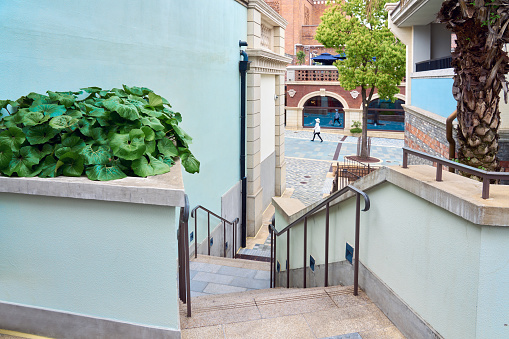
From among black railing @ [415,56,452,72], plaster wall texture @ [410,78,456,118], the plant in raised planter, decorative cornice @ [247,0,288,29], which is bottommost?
the plant in raised planter

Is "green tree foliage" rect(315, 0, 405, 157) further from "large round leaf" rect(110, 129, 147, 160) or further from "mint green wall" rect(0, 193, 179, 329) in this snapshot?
"mint green wall" rect(0, 193, 179, 329)

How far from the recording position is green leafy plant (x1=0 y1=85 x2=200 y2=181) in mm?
3402

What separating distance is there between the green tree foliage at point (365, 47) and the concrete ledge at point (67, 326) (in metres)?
21.9

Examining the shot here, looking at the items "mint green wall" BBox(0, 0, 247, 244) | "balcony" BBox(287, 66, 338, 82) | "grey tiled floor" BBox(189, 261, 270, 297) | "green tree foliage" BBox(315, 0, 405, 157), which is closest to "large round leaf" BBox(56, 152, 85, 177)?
"mint green wall" BBox(0, 0, 247, 244)

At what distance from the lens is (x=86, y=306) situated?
3.41 metres

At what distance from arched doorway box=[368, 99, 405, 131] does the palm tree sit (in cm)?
3030

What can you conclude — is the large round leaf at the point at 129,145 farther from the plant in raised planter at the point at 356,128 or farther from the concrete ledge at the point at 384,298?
the plant in raised planter at the point at 356,128

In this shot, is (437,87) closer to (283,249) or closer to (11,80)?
(283,249)

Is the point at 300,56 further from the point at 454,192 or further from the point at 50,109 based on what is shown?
the point at 454,192

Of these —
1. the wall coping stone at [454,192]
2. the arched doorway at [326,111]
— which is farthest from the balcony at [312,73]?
the wall coping stone at [454,192]

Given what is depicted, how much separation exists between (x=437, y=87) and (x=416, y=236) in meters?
8.34

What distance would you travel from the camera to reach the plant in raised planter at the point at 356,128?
110ft

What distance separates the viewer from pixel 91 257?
130 inches

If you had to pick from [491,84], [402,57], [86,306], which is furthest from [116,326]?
[402,57]
